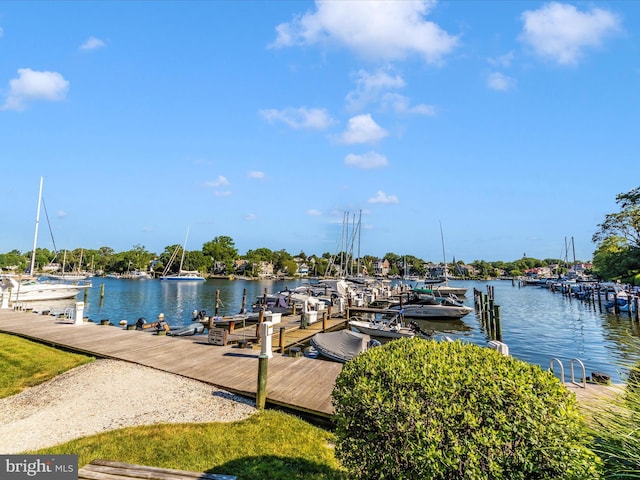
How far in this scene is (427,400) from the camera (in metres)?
3.76

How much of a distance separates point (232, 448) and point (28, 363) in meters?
10.9

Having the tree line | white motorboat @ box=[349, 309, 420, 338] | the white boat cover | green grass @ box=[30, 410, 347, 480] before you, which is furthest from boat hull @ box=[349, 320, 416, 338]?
the tree line

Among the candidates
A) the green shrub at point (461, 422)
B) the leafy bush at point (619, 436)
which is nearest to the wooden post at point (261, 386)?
the green shrub at point (461, 422)

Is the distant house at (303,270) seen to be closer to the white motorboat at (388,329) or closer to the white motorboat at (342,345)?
the white motorboat at (388,329)

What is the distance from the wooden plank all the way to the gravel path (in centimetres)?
334

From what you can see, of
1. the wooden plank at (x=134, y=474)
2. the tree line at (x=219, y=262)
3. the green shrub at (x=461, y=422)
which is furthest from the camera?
the tree line at (x=219, y=262)

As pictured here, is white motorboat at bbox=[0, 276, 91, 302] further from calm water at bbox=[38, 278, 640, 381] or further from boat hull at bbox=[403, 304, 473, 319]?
boat hull at bbox=[403, 304, 473, 319]

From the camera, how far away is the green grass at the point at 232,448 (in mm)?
5758

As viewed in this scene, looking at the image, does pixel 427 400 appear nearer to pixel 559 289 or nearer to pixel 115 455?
pixel 115 455

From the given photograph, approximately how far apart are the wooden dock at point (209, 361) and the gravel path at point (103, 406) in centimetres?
62

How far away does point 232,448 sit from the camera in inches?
254

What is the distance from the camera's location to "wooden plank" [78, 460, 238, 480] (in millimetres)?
4359

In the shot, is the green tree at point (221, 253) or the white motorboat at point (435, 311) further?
the green tree at point (221, 253)

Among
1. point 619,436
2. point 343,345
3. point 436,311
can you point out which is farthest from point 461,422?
point 436,311
